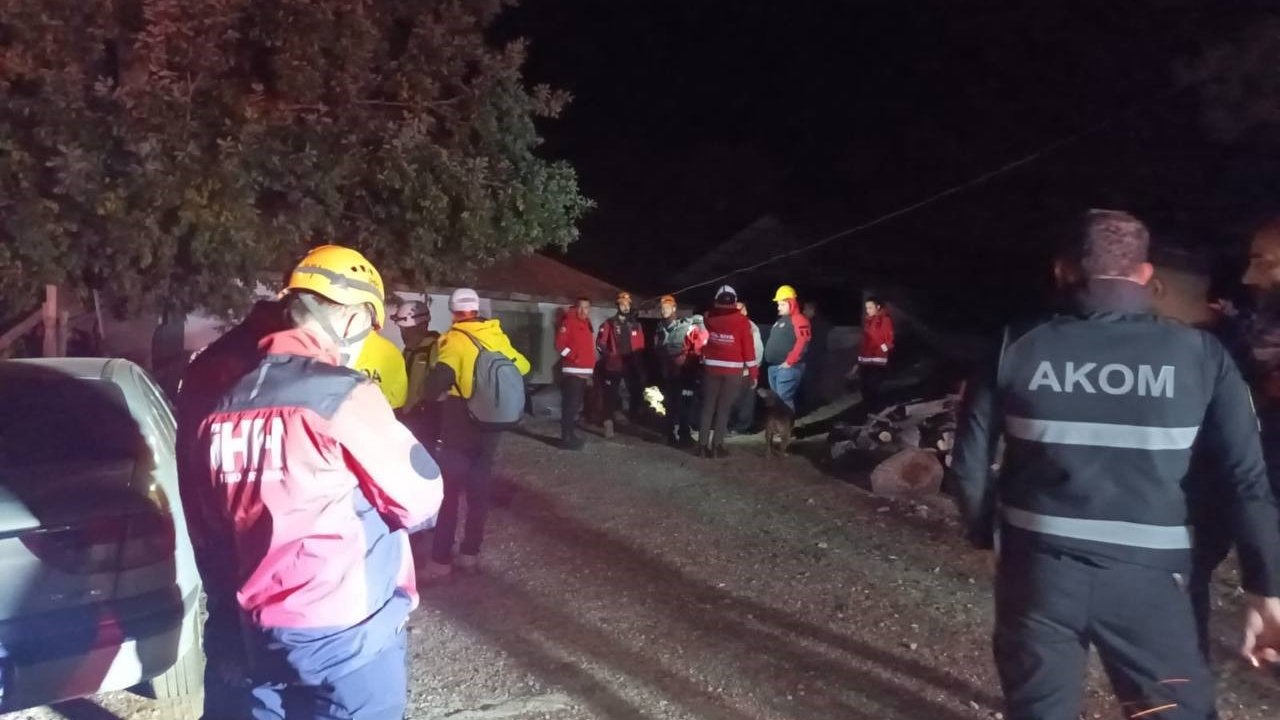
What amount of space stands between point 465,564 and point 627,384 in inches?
334

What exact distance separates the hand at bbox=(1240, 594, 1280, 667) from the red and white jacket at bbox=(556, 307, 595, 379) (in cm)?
1029

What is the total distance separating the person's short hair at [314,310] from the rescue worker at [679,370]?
10.5m

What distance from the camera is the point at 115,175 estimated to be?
9250 mm

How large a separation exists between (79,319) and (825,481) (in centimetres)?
867

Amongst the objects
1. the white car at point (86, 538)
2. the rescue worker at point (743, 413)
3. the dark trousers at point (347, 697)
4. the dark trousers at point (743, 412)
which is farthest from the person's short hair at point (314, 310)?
the dark trousers at point (743, 412)

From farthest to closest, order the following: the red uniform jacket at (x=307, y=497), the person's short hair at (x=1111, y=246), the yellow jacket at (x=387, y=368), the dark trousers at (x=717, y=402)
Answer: the dark trousers at (x=717, y=402) < the yellow jacket at (x=387, y=368) < the person's short hair at (x=1111, y=246) < the red uniform jacket at (x=307, y=497)

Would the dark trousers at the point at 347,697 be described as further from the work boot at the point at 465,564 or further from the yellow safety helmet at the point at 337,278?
the work boot at the point at 465,564

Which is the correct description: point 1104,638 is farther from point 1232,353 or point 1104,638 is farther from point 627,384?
point 627,384

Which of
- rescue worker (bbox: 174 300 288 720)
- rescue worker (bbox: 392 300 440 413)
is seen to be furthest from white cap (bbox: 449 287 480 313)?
rescue worker (bbox: 174 300 288 720)

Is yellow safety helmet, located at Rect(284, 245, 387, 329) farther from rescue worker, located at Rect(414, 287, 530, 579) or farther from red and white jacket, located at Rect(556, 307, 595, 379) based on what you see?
red and white jacket, located at Rect(556, 307, 595, 379)

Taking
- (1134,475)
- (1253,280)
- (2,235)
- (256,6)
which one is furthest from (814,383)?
(1134,475)

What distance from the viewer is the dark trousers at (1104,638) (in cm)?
292

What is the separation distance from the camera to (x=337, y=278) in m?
2.89

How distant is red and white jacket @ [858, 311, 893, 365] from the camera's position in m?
14.1
